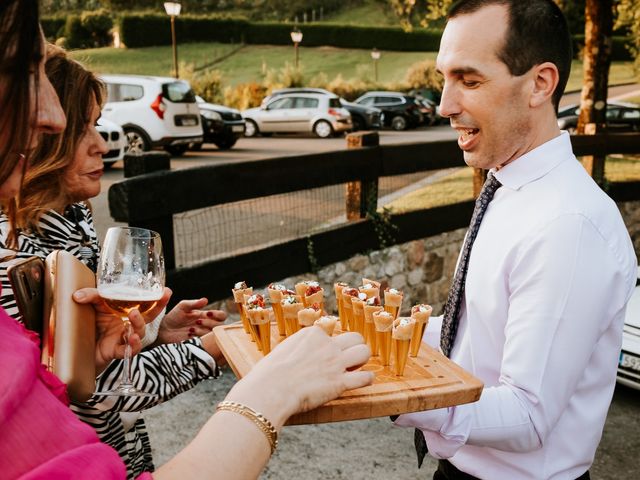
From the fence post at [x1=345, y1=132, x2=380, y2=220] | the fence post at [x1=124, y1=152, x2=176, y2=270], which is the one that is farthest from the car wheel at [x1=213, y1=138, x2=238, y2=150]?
the fence post at [x1=124, y1=152, x2=176, y2=270]

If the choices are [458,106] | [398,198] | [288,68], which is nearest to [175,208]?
[458,106]

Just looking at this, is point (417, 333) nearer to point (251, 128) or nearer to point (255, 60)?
point (251, 128)

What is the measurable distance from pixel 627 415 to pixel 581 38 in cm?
5090

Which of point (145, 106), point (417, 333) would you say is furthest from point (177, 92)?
point (417, 333)

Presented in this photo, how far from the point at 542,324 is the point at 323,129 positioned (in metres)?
24.8

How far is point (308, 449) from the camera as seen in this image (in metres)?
3.74

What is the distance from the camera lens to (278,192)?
17.9ft

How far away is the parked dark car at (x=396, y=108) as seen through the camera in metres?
30.4

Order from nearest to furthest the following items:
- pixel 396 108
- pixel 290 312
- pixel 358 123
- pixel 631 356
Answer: pixel 290 312
pixel 631 356
pixel 358 123
pixel 396 108

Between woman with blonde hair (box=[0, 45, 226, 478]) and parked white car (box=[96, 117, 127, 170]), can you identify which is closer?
woman with blonde hair (box=[0, 45, 226, 478])

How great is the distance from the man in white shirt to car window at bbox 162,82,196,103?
1546 cm

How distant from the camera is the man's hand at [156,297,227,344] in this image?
220cm

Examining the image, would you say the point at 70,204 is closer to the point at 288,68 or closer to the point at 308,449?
the point at 308,449

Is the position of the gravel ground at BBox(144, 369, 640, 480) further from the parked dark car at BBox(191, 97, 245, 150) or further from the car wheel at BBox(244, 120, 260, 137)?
the car wheel at BBox(244, 120, 260, 137)
